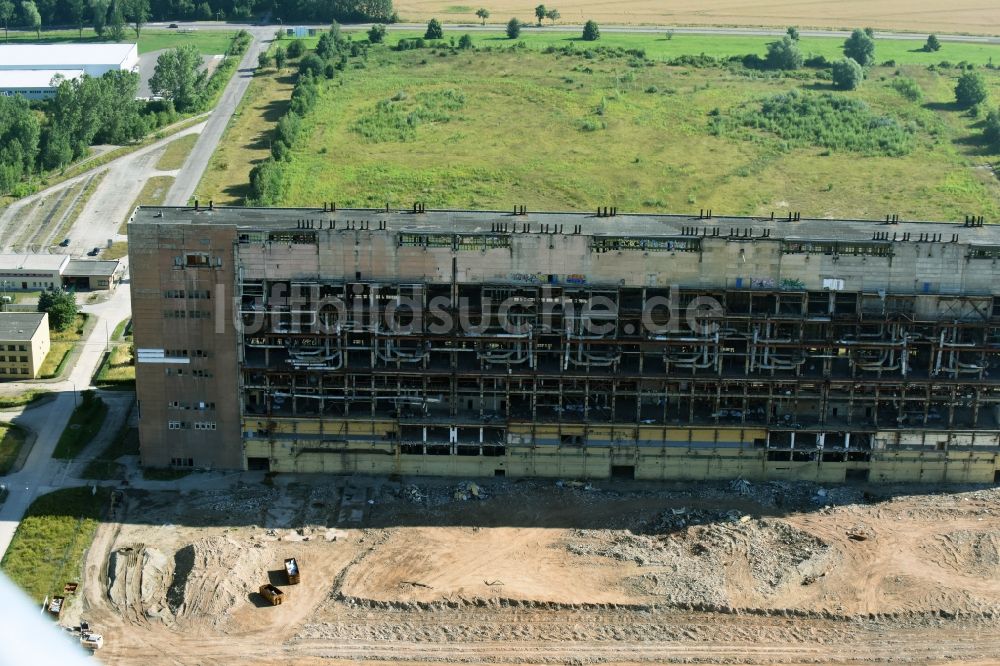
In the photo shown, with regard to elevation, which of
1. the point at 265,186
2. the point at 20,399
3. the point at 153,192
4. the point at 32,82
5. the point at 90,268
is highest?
the point at 32,82

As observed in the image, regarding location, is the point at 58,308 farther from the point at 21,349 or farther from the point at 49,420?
the point at 49,420

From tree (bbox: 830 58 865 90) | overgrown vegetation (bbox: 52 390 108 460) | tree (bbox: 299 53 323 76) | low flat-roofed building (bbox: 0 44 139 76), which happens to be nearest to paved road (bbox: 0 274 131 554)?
overgrown vegetation (bbox: 52 390 108 460)

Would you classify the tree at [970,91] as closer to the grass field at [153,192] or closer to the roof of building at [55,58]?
the grass field at [153,192]

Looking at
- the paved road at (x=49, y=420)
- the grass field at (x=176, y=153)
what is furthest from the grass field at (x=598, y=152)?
the paved road at (x=49, y=420)

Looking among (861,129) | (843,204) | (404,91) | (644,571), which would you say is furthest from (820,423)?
(404,91)

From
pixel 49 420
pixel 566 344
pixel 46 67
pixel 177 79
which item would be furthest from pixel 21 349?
pixel 46 67

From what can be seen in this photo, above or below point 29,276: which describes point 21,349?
below

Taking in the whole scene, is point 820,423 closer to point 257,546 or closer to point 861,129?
point 257,546
